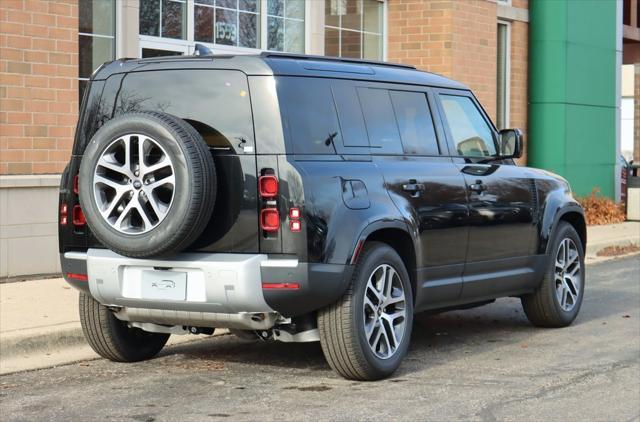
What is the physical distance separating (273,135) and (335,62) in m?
1.01

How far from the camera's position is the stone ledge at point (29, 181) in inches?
458

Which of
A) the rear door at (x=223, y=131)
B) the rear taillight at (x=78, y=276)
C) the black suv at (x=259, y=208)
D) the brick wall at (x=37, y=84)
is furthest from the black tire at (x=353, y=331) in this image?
the brick wall at (x=37, y=84)

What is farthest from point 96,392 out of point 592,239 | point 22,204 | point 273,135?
point 592,239

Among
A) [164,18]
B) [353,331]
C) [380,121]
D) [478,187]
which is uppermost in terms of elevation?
[164,18]

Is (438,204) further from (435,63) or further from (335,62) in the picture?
(435,63)

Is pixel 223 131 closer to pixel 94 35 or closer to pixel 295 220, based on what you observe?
pixel 295 220

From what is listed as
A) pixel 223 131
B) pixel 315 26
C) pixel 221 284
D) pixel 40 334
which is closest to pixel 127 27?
pixel 315 26

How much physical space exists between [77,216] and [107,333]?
0.86 meters

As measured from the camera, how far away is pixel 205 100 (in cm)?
727

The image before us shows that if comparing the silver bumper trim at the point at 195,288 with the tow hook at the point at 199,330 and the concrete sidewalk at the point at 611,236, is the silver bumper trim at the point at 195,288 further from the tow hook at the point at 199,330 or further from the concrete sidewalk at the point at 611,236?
the concrete sidewalk at the point at 611,236

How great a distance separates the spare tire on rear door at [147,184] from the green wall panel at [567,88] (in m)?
14.7

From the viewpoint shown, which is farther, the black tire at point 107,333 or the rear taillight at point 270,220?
the black tire at point 107,333

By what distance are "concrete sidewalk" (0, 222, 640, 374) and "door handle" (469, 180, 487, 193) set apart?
2328 millimetres

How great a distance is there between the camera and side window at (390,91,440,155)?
8.19 m
